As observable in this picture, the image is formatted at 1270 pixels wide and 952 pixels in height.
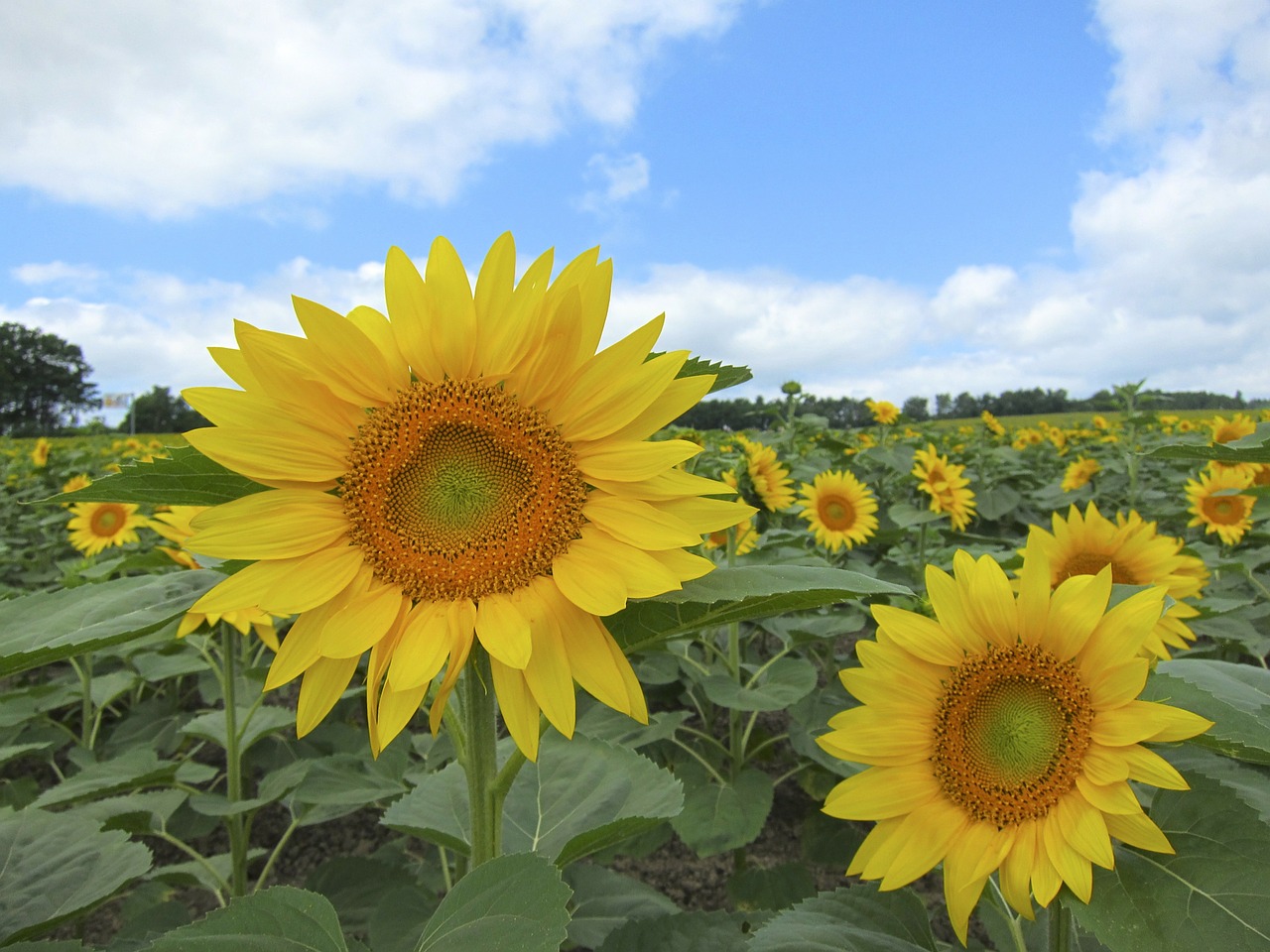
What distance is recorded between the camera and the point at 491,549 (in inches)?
46.0

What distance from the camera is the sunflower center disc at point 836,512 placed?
212 inches

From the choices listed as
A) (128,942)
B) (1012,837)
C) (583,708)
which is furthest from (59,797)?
(1012,837)

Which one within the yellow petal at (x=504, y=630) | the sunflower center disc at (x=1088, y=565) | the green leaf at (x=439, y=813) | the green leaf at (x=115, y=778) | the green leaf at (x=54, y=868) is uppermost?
the yellow petal at (x=504, y=630)

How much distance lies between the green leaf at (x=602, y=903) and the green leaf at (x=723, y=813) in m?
0.36

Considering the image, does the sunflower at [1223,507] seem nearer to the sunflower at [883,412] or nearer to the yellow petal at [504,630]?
the sunflower at [883,412]

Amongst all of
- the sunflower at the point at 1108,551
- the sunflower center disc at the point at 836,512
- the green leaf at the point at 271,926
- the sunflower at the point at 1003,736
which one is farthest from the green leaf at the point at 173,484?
the sunflower center disc at the point at 836,512

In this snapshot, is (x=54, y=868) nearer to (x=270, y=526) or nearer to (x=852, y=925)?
(x=270, y=526)

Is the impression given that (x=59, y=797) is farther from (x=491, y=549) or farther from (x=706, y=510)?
(x=706, y=510)

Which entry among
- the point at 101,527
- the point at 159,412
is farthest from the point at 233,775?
the point at 159,412

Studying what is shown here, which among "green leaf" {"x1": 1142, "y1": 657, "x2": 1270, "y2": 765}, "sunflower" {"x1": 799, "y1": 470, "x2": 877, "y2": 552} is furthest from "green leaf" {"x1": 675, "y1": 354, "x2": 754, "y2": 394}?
"sunflower" {"x1": 799, "y1": 470, "x2": 877, "y2": 552}

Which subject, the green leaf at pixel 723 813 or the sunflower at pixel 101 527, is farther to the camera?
the sunflower at pixel 101 527

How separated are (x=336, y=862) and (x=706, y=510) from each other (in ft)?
6.15

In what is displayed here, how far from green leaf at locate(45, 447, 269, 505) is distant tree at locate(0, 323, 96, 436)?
60782mm

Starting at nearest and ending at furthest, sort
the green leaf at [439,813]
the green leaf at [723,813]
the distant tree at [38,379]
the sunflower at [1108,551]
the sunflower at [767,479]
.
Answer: the green leaf at [439,813] < the sunflower at [1108,551] < the green leaf at [723,813] < the sunflower at [767,479] < the distant tree at [38,379]
